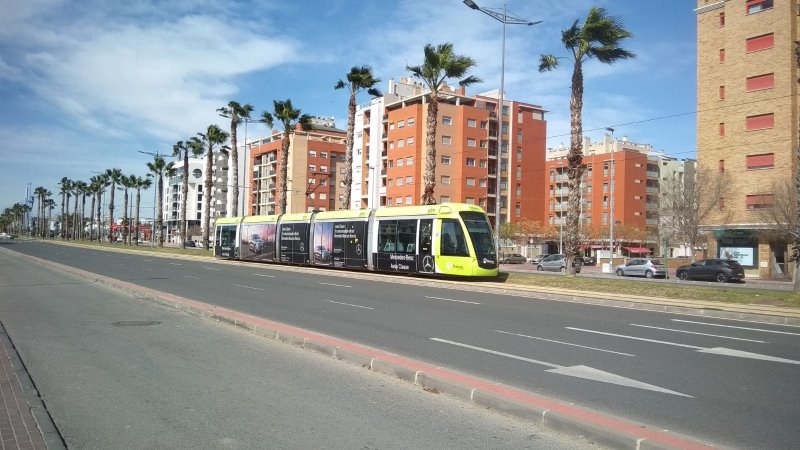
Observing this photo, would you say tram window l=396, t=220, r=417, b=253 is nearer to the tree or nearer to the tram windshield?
the tram windshield

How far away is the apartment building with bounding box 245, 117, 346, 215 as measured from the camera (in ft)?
325

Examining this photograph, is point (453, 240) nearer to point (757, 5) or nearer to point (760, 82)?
point (760, 82)

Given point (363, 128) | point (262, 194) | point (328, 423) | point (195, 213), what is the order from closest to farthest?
1. point (328, 423)
2. point (363, 128)
3. point (262, 194)
4. point (195, 213)

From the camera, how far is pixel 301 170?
99500 mm

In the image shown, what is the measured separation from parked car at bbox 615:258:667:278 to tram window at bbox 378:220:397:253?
20553mm

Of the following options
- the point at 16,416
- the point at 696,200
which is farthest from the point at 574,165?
the point at 696,200

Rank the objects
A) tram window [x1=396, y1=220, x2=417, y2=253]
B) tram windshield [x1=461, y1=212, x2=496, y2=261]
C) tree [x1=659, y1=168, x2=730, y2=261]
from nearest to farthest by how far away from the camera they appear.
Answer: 1. tram windshield [x1=461, y1=212, x2=496, y2=261]
2. tram window [x1=396, y1=220, x2=417, y2=253]
3. tree [x1=659, y1=168, x2=730, y2=261]

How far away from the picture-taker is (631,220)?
88938 millimetres

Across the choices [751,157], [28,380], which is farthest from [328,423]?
[751,157]

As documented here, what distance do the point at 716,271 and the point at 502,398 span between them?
33.2 m

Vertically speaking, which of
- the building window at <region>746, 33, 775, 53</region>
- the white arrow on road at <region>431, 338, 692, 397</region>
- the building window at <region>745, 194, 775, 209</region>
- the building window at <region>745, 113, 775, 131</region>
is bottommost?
the white arrow on road at <region>431, 338, 692, 397</region>

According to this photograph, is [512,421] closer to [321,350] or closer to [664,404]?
[664,404]

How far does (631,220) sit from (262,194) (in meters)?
66.5

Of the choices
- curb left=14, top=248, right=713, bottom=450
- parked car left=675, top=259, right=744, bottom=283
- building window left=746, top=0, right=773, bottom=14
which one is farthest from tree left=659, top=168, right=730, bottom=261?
curb left=14, top=248, right=713, bottom=450
